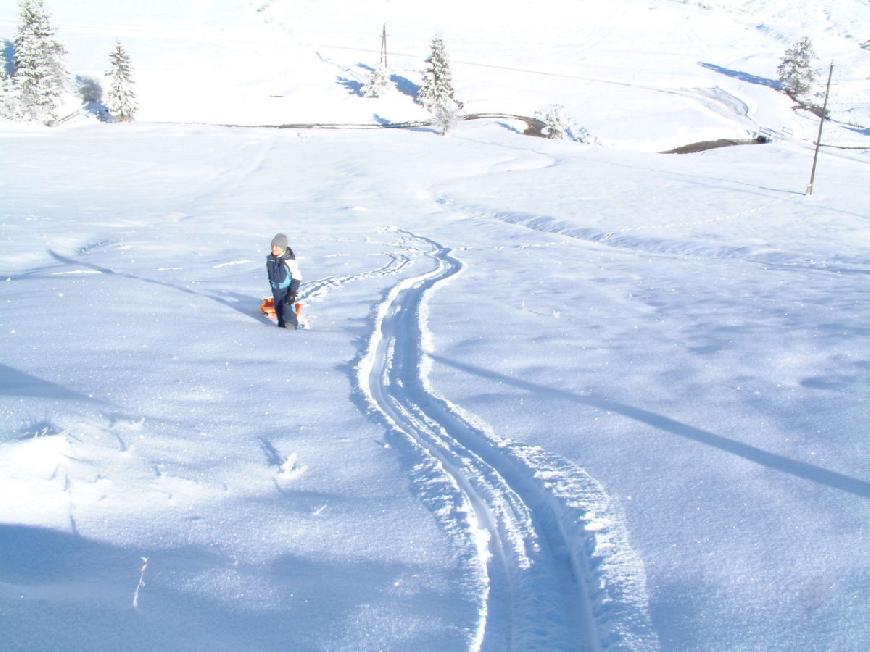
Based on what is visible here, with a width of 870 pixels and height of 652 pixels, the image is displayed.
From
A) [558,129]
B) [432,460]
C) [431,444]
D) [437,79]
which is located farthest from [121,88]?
[432,460]

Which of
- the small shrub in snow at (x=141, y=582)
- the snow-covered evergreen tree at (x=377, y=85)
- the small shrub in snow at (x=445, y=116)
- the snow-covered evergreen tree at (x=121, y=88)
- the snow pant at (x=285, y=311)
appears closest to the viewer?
the small shrub in snow at (x=141, y=582)

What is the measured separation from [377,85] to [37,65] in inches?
1095

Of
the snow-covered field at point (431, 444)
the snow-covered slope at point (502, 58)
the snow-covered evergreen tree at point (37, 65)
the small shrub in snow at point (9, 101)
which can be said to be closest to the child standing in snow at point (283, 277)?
the snow-covered field at point (431, 444)

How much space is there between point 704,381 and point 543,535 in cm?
310

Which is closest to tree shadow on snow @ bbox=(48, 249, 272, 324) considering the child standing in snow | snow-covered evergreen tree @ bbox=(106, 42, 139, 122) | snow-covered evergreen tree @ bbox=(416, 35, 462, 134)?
the child standing in snow

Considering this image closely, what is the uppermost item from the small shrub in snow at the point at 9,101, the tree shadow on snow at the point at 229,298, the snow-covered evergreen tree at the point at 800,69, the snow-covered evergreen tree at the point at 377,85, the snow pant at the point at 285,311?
the snow-covered evergreen tree at the point at 800,69

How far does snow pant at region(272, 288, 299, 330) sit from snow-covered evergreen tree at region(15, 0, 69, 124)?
55354 millimetres

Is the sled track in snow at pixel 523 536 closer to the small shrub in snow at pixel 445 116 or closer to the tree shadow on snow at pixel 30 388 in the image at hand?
the tree shadow on snow at pixel 30 388

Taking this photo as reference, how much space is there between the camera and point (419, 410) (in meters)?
6.03

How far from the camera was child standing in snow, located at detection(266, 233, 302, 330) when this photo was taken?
8.47 m

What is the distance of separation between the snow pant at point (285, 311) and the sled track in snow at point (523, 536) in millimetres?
2993

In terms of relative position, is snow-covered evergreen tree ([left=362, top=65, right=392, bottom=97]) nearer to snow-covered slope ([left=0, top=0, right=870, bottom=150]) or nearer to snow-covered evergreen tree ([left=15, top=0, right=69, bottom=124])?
snow-covered slope ([left=0, top=0, right=870, bottom=150])

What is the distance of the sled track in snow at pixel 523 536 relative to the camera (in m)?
3.33

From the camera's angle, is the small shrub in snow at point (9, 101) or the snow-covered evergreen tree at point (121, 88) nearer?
the small shrub in snow at point (9, 101)
